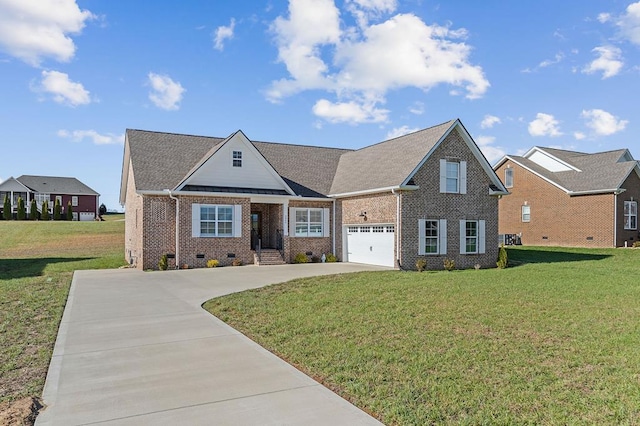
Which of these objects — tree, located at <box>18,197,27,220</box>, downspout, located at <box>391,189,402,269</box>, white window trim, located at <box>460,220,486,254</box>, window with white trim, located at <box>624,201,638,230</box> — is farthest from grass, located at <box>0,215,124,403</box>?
window with white trim, located at <box>624,201,638,230</box>

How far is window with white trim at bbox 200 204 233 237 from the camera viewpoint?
20.6 m

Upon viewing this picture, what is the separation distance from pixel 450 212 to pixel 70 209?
51.0 m

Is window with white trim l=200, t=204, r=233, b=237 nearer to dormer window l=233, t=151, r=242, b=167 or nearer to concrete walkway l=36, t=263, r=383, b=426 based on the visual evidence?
dormer window l=233, t=151, r=242, b=167

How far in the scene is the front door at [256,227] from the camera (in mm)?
24062

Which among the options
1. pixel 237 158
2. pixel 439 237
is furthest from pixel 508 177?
pixel 237 158

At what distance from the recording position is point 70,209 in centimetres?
5575

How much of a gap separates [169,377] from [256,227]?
18.5 metres

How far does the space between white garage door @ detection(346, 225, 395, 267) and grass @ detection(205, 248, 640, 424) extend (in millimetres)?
6744

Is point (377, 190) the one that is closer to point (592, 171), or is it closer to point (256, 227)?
point (256, 227)

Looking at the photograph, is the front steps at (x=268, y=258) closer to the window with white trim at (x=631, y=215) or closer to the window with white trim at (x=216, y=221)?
the window with white trim at (x=216, y=221)

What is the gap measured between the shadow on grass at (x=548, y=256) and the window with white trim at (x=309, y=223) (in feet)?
31.7

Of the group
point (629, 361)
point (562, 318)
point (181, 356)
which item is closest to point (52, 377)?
point (181, 356)

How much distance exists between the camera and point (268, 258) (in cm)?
2186

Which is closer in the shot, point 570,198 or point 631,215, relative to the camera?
point 631,215
